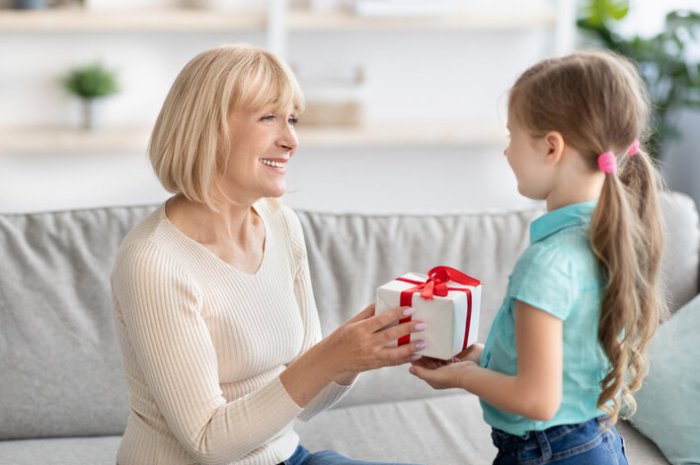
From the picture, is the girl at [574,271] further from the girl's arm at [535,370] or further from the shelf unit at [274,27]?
the shelf unit at [274,27]

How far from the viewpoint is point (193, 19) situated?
373cm

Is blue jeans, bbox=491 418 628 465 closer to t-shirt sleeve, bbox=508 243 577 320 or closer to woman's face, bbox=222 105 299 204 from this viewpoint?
t-shirt sleeve, bbox=508 243 577 320

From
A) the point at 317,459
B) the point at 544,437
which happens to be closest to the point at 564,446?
the point at 544,437

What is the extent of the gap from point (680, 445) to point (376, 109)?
240 cm

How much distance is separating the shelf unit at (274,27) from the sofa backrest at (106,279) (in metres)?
1.44

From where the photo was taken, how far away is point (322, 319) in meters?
2.38

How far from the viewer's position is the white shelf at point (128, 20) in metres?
3.64

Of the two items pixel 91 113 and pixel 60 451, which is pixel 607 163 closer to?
pixel 60 451

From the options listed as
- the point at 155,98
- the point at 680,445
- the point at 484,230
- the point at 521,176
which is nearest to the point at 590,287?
the point at 521,176

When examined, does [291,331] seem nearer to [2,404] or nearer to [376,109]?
[2,404]

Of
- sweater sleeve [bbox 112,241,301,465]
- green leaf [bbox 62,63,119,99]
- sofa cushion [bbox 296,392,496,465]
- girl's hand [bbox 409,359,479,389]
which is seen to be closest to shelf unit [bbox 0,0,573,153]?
green leaf [bbox 62,63,119,99]

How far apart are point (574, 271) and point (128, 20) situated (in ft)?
8.60

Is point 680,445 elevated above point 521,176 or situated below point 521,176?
below

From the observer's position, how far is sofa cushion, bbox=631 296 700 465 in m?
2.12
